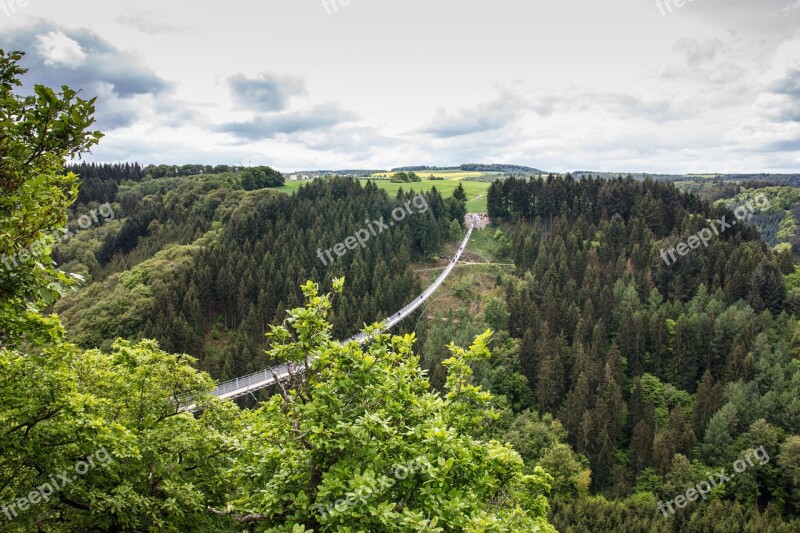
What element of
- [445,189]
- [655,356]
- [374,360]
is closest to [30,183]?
[374,360]

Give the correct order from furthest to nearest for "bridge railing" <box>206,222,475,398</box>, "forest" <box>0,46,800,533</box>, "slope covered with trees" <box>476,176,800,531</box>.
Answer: "slope covered with trees" <box>476,176,800,531</box> < "bridge railing" <box>206,222,475,398</box> < "forest" <box>0,46,800,533</box>

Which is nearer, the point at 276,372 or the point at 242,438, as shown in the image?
the point at 242,438

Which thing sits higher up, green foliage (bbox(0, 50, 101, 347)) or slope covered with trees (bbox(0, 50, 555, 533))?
green foliage (bbox(0, 50, 101, 347))

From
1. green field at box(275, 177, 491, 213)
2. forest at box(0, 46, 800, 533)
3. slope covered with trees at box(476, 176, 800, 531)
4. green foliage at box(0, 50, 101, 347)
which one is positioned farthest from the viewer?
green field at box(275, 177, 491, 213)

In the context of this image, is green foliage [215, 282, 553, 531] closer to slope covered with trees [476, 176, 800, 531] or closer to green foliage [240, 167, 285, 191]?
slope covered with trees [476, 176, 800, 531]

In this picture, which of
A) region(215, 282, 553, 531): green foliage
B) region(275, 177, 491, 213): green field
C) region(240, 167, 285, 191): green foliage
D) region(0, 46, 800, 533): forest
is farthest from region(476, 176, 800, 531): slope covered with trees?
region(240, 167, 285, 191): green foliage

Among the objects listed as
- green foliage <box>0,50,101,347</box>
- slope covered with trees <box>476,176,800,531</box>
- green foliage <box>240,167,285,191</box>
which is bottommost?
slope covered with trees <box>476,176,800,531</box>

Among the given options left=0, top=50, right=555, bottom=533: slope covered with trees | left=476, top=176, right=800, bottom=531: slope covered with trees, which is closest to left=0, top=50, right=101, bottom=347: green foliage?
left=0, top=50, right=555, bottom=533: slope covered with trees

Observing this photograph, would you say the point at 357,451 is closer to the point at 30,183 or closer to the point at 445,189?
the point at 30,183

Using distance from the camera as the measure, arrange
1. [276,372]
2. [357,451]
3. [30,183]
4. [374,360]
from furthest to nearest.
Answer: [276,372] < [374,360] < [357,451] < [30,183]

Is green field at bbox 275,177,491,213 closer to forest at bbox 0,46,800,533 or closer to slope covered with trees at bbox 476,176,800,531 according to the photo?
forest at bbox 0,46,800,533

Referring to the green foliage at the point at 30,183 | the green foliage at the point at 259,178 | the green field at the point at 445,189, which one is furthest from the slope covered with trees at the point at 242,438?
the green foliage at the point at 259,178

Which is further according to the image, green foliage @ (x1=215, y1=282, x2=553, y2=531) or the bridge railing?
the bridge railing

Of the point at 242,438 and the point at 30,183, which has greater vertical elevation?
the point at 30,183
